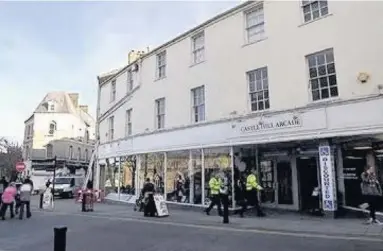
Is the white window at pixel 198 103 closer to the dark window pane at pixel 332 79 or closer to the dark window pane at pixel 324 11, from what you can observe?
the dark window pane at pixel 332 79

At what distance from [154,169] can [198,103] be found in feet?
14.2

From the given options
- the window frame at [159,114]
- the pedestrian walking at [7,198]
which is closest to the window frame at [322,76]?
the window frame at [159,114]

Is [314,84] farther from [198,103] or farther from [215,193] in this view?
[198,103]

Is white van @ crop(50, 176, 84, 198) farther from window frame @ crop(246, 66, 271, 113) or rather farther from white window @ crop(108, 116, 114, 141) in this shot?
window frame @ crop(246, 66, 271, 113)

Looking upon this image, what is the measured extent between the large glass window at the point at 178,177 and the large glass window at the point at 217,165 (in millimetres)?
1303

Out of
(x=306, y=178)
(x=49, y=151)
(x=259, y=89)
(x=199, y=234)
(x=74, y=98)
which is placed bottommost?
(x=199, y=234)

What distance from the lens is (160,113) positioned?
66.4 feet

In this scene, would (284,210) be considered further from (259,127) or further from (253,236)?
(253,236)

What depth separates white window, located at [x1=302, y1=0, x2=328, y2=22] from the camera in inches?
556

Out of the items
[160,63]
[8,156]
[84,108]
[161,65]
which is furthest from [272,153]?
[8,156]

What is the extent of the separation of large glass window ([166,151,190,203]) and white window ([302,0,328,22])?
7.84 metres

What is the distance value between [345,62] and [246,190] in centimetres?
591

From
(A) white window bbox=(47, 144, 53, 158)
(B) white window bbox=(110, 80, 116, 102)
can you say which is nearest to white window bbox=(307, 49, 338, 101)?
(B) white window bbox=(110, 80, 116, 102)

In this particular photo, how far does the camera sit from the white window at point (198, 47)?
1821 cm
